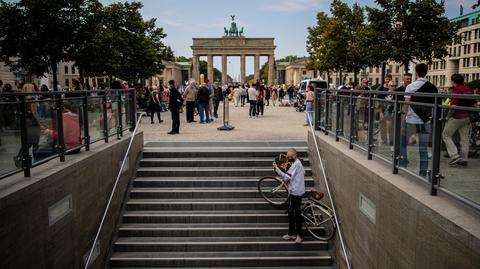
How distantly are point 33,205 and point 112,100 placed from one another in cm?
509

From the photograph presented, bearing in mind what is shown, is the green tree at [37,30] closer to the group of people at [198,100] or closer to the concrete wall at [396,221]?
the group of people at [198,100]

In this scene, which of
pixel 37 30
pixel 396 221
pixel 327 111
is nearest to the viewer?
pixel 396 221

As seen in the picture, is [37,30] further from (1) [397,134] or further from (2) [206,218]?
(1) [397,134]

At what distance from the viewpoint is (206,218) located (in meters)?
9.78

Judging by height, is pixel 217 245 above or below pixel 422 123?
below

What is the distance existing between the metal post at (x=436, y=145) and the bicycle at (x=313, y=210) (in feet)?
12.7

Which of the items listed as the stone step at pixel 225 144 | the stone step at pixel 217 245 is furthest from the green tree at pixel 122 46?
the stone step at pixel 217 245

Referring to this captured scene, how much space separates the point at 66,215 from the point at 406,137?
17.2 feet

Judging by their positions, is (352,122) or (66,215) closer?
(66,215)

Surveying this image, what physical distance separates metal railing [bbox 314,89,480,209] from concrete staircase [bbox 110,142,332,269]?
7.64 feet

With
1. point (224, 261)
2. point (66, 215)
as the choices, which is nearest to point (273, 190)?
point (224, 261)

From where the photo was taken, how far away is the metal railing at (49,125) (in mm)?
6004

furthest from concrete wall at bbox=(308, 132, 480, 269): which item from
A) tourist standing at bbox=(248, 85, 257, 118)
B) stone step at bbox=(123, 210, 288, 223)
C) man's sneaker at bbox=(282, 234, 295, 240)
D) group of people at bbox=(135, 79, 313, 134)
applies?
tourist standing at bbox=(248, 85, 257, 118)

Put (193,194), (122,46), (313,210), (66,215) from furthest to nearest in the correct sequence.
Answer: (122,46)
(193,194)
(313,210)
(66,215)
